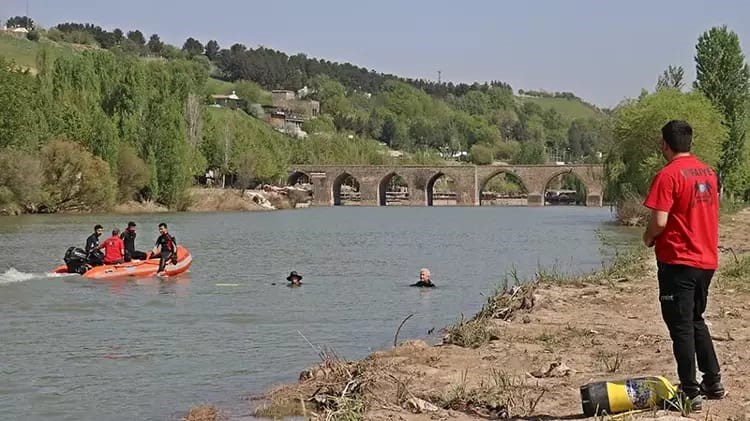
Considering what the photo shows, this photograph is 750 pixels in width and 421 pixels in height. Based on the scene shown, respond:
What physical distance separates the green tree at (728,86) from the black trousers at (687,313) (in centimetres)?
4404

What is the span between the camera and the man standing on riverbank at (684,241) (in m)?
6.20

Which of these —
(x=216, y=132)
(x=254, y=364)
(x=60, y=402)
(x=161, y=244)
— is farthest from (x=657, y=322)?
(x=216, y=132)

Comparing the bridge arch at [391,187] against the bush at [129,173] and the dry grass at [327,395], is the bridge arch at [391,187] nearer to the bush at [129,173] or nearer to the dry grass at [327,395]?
the bush at [129,173]

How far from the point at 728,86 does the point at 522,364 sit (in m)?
43.2

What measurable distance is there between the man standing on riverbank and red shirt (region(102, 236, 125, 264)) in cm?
1788

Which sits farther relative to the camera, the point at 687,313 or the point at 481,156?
the point at 481,156

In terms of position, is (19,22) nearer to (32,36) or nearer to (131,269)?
(32,36)

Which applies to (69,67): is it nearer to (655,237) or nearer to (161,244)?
(161,244)

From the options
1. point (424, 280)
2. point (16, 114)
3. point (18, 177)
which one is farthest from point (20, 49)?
point (424, 280)

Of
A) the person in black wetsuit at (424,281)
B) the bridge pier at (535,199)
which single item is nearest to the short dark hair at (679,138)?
the person in black wetsuit at (424,281)

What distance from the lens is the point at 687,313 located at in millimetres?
6250

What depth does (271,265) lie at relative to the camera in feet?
92.8

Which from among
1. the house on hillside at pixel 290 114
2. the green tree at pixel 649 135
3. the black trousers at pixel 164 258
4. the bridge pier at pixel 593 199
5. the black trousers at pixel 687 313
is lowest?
the bridge pier at pixel 593 199

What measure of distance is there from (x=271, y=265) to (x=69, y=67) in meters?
37.5
